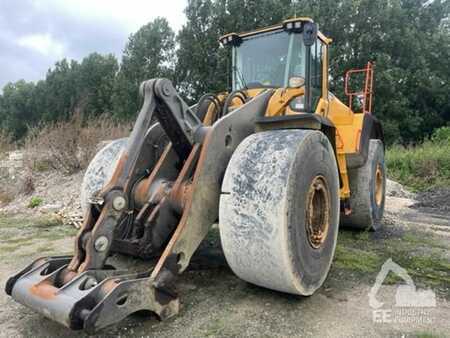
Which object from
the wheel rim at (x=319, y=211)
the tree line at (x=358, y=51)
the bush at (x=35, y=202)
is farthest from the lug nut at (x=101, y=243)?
the tree line at (x=358, y=51)

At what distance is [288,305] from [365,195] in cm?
285

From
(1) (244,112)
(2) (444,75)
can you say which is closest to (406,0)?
(2) (444,75)

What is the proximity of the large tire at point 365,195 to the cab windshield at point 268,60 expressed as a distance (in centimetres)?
189

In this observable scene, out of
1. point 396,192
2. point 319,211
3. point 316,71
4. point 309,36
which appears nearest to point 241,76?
point 316,71

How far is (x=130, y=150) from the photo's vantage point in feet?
9.56

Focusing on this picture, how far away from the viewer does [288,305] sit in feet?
9.84

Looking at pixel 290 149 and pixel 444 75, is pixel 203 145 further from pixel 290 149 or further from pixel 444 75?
pixel 444 75

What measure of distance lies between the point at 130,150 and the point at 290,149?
3.81 feet

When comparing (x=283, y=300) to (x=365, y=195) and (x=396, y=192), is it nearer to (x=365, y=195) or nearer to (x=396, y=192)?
(x=365, y=195)

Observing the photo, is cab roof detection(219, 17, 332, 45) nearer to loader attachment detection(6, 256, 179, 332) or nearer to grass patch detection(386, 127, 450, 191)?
loader attachment detection(6, 256, 179, 332)

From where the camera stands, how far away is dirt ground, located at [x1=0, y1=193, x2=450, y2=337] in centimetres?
266

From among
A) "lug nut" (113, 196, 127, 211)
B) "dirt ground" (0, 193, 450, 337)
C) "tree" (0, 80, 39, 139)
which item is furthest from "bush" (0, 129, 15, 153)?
"tree" (0, 80, 39, 139)

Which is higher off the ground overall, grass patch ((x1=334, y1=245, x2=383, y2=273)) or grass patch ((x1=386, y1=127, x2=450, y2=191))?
grass patch ((x1=334, y1=245, x2=383, y2=273))

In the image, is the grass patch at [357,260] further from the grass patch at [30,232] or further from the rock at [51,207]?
the rock at [51,207]
